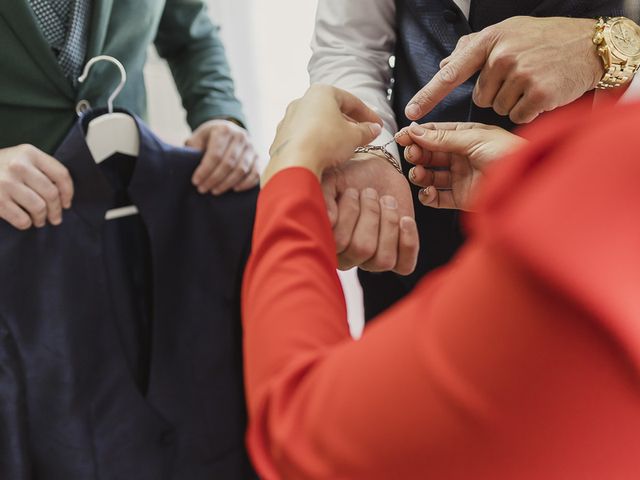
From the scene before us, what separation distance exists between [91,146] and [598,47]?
0.63m

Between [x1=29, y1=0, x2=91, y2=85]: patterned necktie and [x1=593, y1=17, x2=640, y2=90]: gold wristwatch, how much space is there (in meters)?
0.68

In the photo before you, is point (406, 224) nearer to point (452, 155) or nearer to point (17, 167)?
point (452, 155)

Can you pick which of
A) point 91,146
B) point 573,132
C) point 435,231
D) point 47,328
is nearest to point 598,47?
point 435,231

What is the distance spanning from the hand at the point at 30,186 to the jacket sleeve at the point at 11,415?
0.15 metres

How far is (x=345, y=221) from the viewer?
0.61 metres

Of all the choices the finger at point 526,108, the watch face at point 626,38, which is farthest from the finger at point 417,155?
the watch face at point 626,38

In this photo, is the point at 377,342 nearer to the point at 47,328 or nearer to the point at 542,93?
the point at 542,93

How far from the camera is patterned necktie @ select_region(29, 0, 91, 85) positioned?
802 millimetres

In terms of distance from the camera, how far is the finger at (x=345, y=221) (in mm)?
604

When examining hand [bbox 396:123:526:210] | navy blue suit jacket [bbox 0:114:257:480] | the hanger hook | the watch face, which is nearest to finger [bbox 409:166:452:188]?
hand [bbox 396:123:526:210]

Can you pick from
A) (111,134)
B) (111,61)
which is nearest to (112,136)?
(111,134)

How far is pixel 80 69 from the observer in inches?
33.2

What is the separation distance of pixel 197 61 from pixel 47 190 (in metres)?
0.44

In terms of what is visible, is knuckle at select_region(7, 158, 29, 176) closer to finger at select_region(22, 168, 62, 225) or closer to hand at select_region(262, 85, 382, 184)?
finger at select_region(22, 168, 62, 225)
